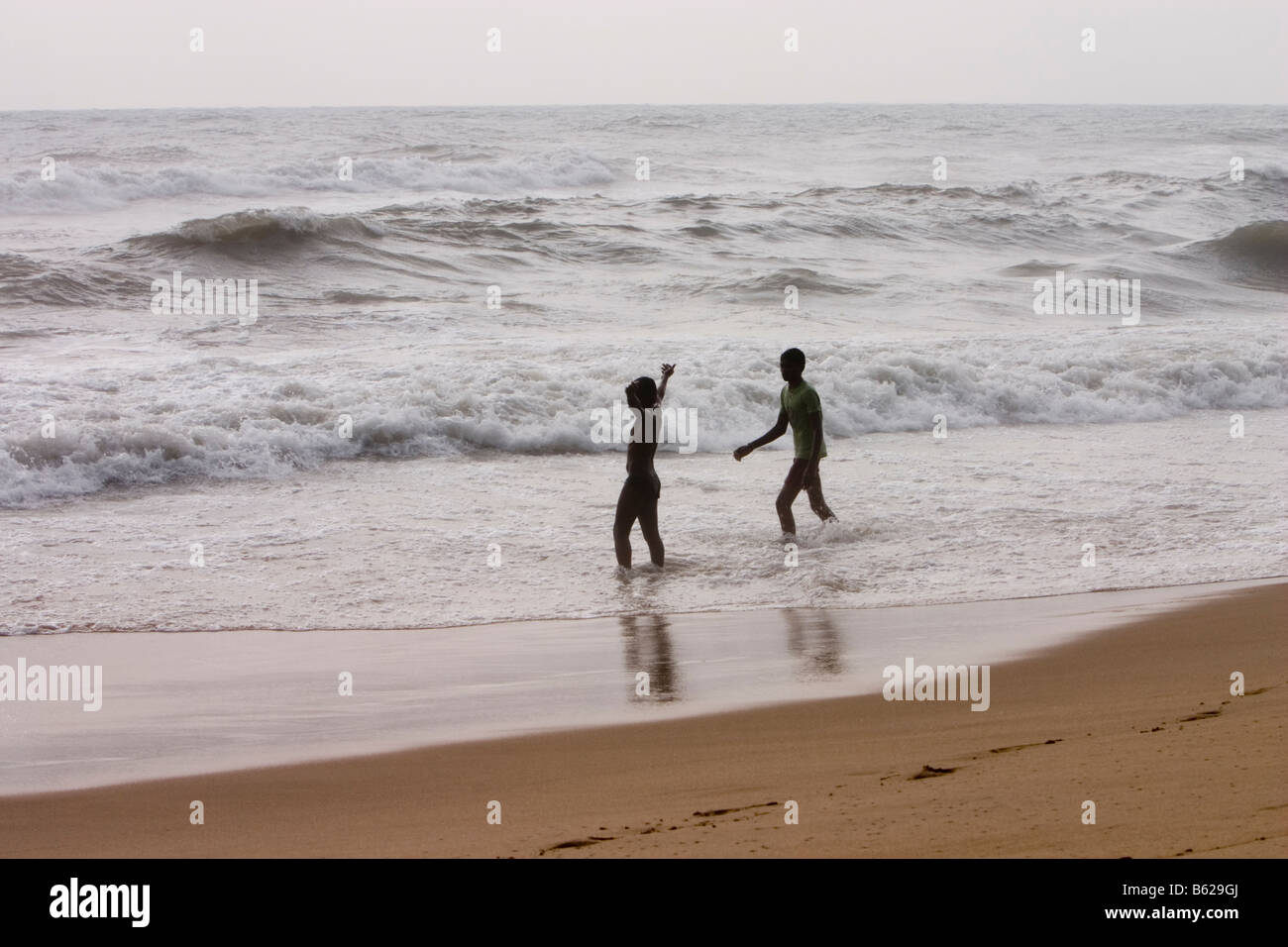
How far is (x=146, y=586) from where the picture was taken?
844 cm

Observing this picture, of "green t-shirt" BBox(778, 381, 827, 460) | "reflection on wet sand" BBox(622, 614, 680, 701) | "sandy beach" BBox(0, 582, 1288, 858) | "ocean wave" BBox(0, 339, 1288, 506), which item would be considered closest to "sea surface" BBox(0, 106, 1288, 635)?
"ocean wave" BBox(0, 339, 1288, 506)

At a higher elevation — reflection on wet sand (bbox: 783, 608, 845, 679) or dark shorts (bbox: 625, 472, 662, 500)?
dark shorts (bbox: 625, 472, 662, 500)

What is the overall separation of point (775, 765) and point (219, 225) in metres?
21.3

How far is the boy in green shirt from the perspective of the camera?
930 cm

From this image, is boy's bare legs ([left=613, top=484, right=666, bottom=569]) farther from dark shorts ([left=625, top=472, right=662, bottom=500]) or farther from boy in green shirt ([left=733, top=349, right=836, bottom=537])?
boy in green shirt ([left=733, top=349, right=836, bottom=537])

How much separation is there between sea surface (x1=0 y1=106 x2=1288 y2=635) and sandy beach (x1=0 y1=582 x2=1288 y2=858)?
2.52 meters

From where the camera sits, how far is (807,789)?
4570 millimetres

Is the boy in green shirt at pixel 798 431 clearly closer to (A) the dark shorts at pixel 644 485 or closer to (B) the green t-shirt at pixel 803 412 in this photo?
(B) the green t-shirt at pixel 803 412

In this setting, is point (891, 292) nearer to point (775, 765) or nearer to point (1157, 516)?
point (1157, 516)

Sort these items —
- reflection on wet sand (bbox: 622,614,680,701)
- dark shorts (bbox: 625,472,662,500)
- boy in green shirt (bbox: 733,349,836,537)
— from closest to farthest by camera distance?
1. reflection on wet sand (bbox: 622,614,680,701)
2. dark shorts (bbox: 625,472,662,500)
3. boy in green shirt (bbox: 733,349,836,537)

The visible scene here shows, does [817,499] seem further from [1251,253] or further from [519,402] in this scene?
[1251,253]

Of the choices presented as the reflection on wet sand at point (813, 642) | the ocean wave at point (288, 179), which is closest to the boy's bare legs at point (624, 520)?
the reflection on wet sand at point (813, 642)

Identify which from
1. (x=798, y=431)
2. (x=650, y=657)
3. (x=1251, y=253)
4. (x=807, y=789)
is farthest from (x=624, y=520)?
(x=1251, y=253)

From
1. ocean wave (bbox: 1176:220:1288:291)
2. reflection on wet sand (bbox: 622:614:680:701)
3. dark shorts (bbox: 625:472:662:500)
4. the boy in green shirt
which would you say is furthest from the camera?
ocean wave (bbox: 1176:220:1288:291)
